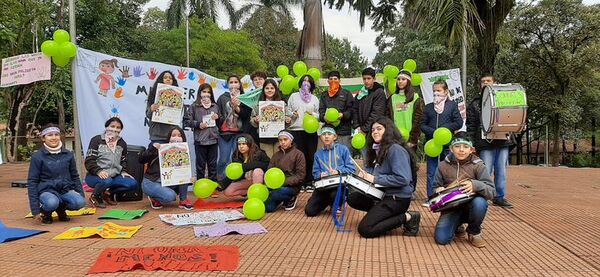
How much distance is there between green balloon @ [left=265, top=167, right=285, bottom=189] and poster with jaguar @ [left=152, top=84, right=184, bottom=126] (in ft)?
6.29

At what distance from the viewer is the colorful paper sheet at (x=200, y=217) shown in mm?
5277

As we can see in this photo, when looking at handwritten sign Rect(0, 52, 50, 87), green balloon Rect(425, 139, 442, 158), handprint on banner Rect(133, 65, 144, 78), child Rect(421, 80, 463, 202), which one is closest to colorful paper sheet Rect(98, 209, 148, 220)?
handwritten sign Rect(0, 52, 50, 87)

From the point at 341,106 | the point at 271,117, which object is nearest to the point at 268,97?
the point at 271,117

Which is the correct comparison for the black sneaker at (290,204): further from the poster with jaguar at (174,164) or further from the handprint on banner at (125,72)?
the handprint on banner at (125,72)

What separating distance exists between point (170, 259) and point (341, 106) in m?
3.58

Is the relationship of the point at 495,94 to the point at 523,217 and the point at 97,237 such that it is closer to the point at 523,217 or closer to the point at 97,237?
the point at 523,217

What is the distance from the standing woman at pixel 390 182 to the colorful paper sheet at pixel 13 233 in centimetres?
340

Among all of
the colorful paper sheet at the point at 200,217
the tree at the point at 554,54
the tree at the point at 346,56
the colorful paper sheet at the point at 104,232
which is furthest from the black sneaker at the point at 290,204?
the tree at the point at 346,56

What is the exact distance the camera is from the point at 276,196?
5934 millimetres

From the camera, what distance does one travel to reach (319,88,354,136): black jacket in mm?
6621

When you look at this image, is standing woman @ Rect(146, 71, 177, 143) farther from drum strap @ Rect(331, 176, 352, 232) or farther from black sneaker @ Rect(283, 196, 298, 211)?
drum strap @ Rect(331, 176, 352, 232)

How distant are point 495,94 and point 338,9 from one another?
1418 centimetres

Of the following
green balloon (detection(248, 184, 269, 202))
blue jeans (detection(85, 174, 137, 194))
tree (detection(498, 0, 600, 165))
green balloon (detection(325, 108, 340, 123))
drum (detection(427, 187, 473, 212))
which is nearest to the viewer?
drum (detection(427, 187, 473, 212))

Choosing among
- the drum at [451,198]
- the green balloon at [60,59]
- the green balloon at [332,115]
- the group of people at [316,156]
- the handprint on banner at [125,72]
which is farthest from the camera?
the handprint on banner at [125,72]
